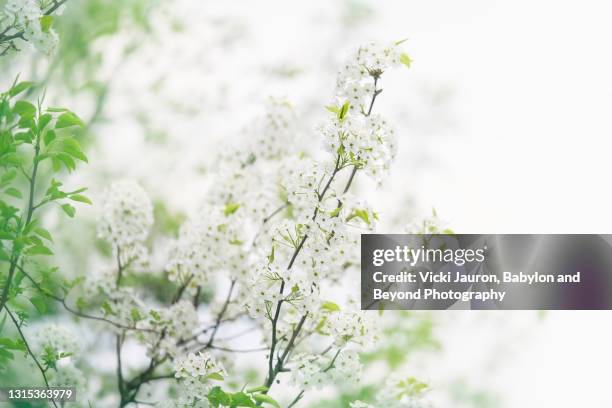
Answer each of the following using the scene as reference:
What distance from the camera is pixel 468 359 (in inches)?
97.0

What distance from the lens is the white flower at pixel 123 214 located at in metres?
1.22

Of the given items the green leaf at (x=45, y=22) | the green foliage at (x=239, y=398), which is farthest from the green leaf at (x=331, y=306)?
the green leaf at (x=45, y=22)

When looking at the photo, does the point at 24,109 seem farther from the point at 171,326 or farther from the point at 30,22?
the point at 171,326

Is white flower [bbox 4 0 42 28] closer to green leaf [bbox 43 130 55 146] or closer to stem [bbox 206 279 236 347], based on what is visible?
green leaf [bbox 43 130 55 146]

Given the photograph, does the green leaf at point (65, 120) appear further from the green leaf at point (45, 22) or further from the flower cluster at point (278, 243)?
the flower cluster at point (278, 243)

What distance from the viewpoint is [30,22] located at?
931mm

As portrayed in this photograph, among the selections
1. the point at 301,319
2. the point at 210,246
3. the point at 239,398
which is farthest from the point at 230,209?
the point at 239,398

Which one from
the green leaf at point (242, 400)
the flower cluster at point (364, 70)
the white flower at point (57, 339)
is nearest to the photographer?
the green leaf at point (242, 400)

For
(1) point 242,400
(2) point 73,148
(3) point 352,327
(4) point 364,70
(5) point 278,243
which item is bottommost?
(1) point 242,400

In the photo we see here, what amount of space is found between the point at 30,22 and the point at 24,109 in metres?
0.13

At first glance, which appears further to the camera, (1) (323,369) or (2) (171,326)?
(2) (171,326)

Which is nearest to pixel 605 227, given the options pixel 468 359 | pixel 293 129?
pixel 293 129

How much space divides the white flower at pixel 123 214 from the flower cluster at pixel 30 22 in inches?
13.1

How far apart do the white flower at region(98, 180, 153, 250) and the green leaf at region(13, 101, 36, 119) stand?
1.02 ft
